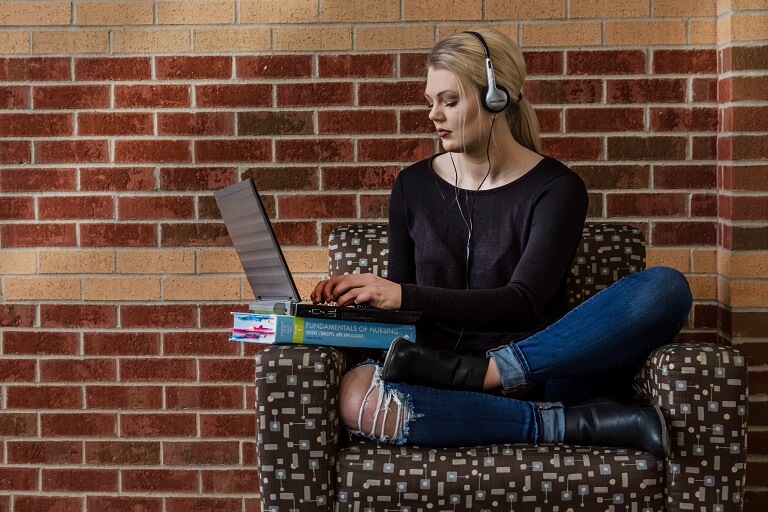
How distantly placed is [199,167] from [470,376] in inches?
44.4

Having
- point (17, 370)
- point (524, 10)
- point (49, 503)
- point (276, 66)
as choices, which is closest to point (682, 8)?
Result: point (524, 10)

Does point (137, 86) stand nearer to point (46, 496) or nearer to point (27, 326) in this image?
point (27, 326)

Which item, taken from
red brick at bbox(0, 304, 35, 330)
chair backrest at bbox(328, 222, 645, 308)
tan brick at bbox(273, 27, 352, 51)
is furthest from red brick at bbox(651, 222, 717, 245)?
red brick at bbox(0, 304, 35, 330)

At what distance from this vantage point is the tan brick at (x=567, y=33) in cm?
260

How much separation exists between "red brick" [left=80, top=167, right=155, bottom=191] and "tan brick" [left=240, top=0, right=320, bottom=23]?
52cm

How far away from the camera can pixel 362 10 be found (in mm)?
2619

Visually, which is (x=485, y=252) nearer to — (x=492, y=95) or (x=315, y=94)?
(x=492, y=95)

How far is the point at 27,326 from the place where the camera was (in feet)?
8.89

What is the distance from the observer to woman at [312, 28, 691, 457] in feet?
6.24

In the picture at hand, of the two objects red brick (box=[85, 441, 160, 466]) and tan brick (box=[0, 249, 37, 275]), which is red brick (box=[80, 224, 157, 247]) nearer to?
tan brick (box=[0, 249, 37, 275])

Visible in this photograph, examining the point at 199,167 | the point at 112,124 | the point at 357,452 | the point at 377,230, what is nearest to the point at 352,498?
the point at 357,452

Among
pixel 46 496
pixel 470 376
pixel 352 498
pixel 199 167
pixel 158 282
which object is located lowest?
pixel 46 496

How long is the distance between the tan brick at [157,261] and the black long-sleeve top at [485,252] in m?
0.67

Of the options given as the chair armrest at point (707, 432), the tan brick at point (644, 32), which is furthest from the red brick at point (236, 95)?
the chair armrest at point (707, 432)
